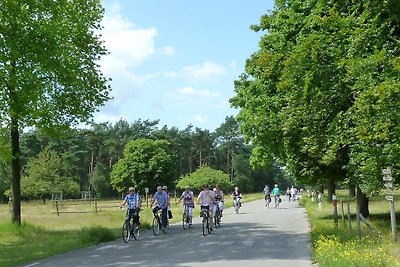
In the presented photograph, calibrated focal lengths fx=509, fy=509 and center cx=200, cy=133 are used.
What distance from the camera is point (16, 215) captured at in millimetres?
23938

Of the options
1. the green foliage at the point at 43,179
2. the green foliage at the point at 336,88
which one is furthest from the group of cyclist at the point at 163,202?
the green foliage at the point at 43,179

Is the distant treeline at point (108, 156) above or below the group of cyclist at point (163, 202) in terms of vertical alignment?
above

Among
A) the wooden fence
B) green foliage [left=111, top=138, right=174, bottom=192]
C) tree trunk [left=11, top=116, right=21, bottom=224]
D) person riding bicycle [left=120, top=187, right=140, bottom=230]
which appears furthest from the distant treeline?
person riding bicycle [left=120, top=187, right=140, bottom=230]

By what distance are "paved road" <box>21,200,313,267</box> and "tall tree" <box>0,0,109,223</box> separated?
7.20 metres

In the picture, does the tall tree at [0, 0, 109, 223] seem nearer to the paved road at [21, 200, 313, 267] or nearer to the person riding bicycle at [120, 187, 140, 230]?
the person riding bicycle at [120, 187, 140, 230]

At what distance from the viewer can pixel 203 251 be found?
14.5 meters

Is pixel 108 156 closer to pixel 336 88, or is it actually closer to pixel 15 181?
pixel 15 181

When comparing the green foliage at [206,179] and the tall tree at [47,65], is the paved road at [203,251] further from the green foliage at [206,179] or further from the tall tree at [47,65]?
the green foliage at [206,179]

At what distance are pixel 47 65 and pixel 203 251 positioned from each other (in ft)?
34.8

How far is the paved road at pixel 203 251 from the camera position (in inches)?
487

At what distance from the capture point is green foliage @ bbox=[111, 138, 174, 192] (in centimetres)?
5797

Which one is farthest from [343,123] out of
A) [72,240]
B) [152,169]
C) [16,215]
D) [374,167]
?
[152,169]

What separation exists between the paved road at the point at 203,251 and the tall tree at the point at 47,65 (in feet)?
23.6

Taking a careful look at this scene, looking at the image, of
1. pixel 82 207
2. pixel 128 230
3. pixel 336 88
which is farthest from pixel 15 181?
pixel 82 207
